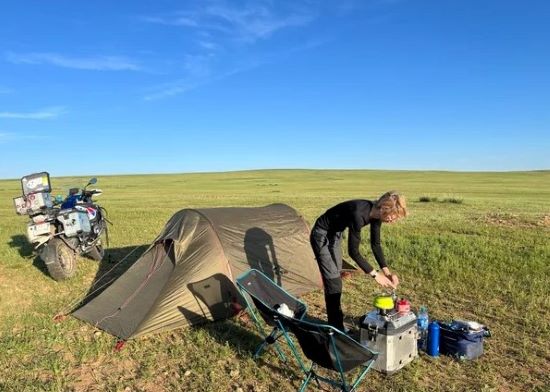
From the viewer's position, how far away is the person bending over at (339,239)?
5680mm

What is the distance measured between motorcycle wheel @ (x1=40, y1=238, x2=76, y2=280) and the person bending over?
6452mm

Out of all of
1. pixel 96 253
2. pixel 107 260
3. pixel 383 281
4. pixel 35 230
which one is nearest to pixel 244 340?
pixel 383 281

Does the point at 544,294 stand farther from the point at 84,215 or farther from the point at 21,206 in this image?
the point at 21,206

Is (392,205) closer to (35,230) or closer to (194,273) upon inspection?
(194,273)

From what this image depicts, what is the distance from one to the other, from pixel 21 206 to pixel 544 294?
35.8ft

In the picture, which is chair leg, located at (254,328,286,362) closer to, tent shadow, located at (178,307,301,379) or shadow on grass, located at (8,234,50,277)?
tent shadow, located at (178,307,301,379)

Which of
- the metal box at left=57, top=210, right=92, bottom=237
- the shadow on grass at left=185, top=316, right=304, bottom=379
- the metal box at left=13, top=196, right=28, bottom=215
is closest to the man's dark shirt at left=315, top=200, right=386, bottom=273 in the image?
the shadow on grass at left=185, top=316, right=304, bottom=379

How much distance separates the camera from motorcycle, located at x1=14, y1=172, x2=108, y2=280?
10.4 metres

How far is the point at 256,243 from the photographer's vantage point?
8.58 m

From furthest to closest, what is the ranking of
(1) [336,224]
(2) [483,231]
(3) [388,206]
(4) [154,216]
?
(4) [154,216], (2) [483,231], (1) [336,224], (3) [388,206]

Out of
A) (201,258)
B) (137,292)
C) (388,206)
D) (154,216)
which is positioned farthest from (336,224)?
(154,216)

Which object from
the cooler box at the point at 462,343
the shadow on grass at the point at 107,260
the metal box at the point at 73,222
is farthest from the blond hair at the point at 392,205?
the metal box at the point at 73,222

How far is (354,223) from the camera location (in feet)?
18.9

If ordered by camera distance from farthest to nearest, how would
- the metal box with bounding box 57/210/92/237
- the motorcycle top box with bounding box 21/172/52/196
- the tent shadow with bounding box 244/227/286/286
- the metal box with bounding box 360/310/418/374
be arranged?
the motorcycle top box with bounding box 21/172/52/196 → the metal box with bounding box 57/210/92/237 → the tent shadow with bounding box 244/227/286/286 → the metal box with bounding box 360/310/418/374
